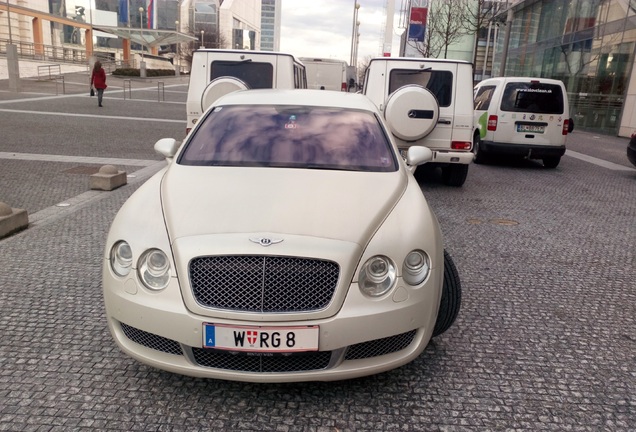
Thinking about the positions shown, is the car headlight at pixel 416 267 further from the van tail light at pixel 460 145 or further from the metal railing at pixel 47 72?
the metal railing at pixel 47 72

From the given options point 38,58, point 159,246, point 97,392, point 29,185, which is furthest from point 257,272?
point 38,58

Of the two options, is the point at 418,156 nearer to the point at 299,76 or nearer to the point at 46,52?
the point at 299,76

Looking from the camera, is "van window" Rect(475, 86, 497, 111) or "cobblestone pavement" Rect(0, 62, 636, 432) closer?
"cobblestone pavement" Rect(0, 62, 636, 432)

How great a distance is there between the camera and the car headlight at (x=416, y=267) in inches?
112

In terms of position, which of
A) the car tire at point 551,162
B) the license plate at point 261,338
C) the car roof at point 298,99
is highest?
the car roof at point 298,99

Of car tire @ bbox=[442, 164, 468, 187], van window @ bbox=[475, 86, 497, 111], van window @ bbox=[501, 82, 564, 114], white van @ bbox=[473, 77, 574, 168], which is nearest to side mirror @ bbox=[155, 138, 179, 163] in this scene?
car tire @ bbox=[442, 164, 468, 187]

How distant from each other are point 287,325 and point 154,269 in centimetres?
75

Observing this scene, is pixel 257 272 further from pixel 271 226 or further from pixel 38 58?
pixel 38 58

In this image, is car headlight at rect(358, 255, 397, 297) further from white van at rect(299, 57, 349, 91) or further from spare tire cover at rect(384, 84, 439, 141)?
white van at rect(299, 57, 349, 91)

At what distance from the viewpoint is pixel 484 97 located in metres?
12.7

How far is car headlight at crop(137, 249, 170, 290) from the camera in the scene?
2.74 metres

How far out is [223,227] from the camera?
279cm

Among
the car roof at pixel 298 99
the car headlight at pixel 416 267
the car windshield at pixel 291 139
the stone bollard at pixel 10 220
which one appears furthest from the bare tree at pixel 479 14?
Result: the car headlight at pixel 416 267

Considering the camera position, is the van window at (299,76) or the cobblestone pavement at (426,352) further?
the van window at (299,76)
